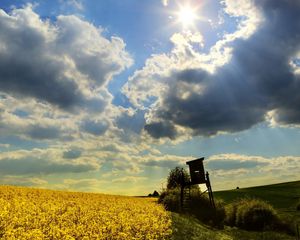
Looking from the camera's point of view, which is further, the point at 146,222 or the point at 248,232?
the point at 248,232

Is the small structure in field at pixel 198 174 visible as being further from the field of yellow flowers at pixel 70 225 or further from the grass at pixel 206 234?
the field of yellow flowers at pixel 70 225

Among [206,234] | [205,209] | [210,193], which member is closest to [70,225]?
[206,234]

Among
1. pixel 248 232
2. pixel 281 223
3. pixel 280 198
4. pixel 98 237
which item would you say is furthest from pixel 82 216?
pixel 280 198

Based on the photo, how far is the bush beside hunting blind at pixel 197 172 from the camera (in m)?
44.5

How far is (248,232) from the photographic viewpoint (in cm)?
3406

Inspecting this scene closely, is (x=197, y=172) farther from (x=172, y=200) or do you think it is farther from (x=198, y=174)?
(x=172, y=200)

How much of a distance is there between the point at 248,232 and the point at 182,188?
1192cm

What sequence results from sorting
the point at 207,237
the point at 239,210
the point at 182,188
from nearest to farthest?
the point at 207,237
the point at 239,210
the point at 182,188

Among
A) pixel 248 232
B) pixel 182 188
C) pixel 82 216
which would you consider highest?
pixel 182 188

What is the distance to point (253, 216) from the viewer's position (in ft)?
121

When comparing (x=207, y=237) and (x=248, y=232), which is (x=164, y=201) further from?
(x=207, y=237)

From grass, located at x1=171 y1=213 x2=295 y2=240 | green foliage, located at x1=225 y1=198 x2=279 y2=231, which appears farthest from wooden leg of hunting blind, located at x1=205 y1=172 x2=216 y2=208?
grass, located at x1=171 y1=213 x2=295 y2=240

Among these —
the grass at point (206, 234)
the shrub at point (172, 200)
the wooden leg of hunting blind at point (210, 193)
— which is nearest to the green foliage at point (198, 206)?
the shrub at point (172, 200)

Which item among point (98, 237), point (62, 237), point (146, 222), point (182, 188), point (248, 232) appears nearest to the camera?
point (62, 237)
